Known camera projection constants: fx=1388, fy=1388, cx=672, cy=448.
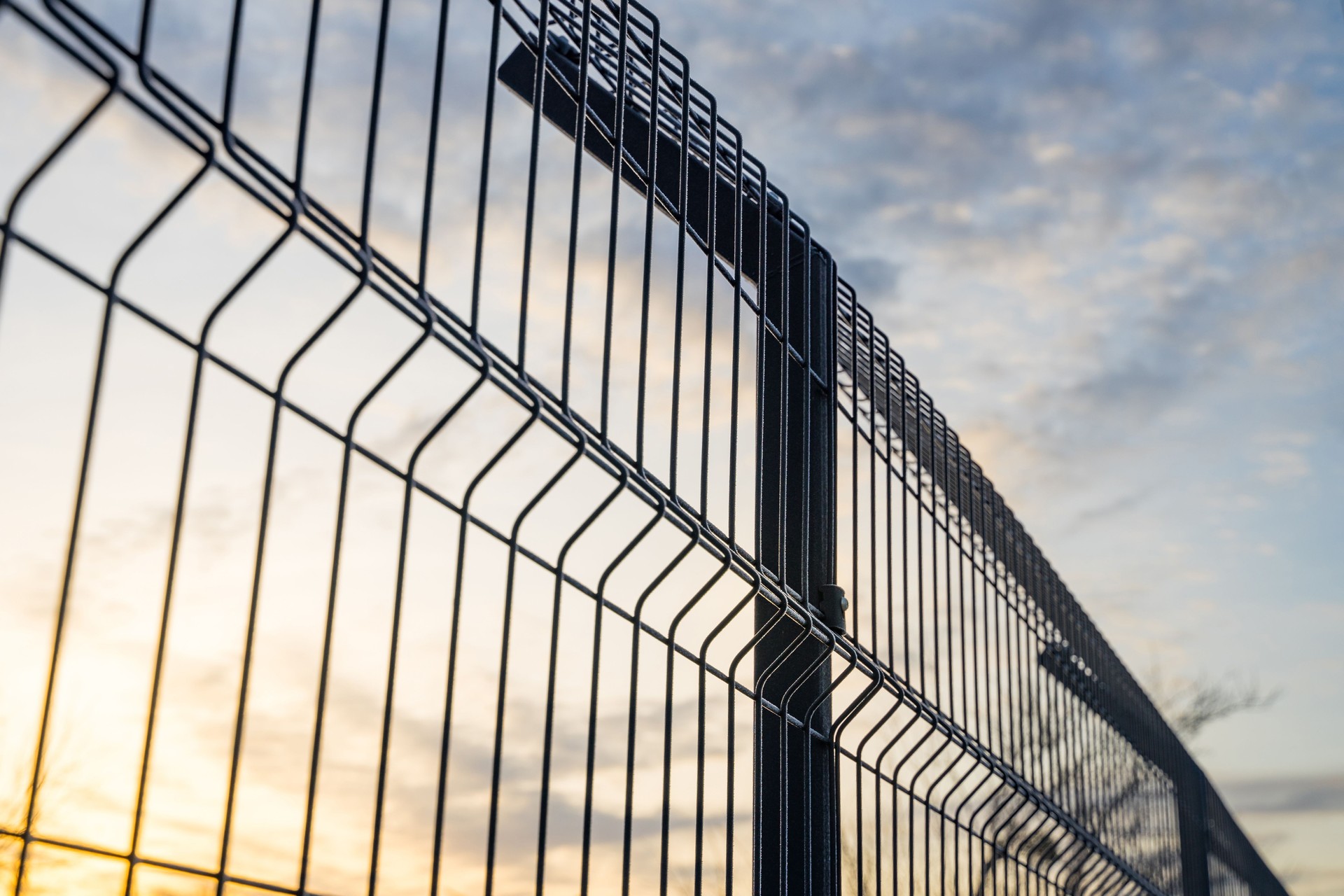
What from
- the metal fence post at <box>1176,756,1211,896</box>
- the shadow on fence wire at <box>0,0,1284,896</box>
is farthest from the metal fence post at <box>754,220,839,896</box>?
the metal fence post at <box>1176,756,1211,896</box>

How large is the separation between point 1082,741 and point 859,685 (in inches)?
155

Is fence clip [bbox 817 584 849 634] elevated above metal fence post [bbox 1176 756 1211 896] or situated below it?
below

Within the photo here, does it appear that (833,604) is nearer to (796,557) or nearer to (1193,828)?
(796,557)

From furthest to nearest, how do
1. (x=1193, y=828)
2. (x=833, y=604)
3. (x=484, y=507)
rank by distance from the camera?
(x=1193, y=828), (x=833, y=604), (x=484, y=507)

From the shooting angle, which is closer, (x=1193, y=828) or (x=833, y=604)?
(x=833, y=604)

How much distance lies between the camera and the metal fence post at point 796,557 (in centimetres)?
372

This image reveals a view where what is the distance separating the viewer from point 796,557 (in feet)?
13.9

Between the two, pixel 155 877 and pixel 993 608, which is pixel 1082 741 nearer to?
pixel 993 608

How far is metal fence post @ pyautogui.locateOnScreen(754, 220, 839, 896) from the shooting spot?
12.2ft

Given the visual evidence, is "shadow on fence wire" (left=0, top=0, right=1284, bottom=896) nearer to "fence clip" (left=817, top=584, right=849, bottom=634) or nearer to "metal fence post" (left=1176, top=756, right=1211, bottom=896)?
"fence clip" (left=817, top=584, right=849, bottom=634)

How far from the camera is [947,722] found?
4.87 m

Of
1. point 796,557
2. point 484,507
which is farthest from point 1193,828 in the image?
point 484,507

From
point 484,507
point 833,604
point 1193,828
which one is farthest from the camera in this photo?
point 1193,828

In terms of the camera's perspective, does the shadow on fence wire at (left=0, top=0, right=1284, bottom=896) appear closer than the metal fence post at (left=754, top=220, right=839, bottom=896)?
Yes
